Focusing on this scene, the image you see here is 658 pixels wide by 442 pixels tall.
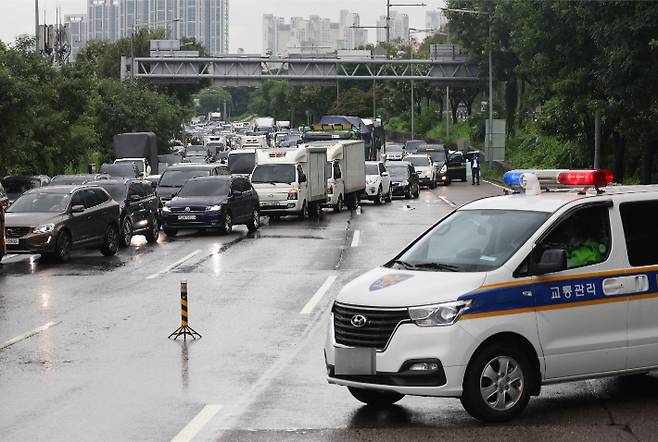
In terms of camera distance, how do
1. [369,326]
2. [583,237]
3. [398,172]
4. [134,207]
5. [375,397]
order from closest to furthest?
[369,326], [583,237], [375,397], [134,207], [398,172]

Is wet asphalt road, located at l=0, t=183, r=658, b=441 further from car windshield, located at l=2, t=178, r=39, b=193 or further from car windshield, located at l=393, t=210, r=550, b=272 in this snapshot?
car windshield, located at l=2, t=178, r=39, b=193

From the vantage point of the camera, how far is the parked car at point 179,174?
1633 inches

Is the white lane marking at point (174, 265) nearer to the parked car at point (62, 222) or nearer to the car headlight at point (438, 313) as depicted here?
the parked car at point (62, 222)

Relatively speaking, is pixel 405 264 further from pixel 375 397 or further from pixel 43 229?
pixel 43 229

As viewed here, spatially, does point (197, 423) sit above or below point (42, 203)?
below

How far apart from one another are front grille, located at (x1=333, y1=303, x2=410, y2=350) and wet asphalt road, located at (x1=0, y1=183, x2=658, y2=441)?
708 millimetres

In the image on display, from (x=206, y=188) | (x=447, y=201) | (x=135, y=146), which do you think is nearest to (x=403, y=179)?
→ (x=447, y=201)

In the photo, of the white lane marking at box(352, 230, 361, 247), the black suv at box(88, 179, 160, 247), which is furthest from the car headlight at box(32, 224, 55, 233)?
the white lane marking at box(352, 230, 361, 247)

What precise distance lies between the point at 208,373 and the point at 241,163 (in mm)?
36566

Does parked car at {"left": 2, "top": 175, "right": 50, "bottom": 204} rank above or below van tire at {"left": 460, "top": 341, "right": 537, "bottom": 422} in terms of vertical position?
below

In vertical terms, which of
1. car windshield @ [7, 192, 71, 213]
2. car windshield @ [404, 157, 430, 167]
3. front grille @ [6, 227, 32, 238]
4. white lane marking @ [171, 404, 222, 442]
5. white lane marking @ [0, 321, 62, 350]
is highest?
car windshield @ [7, 192, 71, 213]

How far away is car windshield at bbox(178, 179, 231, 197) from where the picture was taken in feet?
117

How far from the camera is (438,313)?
10242mm

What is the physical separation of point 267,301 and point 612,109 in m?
25.2
